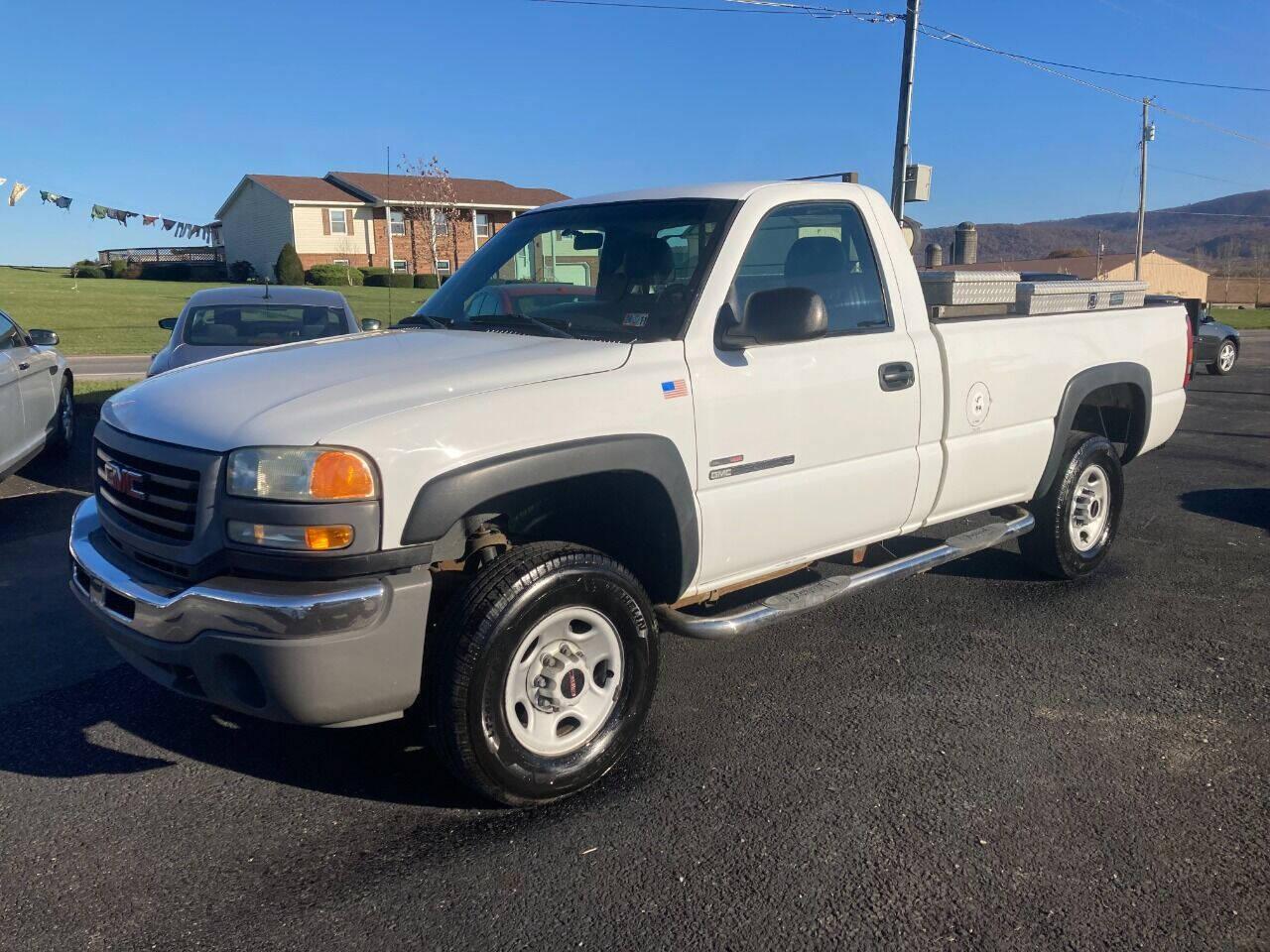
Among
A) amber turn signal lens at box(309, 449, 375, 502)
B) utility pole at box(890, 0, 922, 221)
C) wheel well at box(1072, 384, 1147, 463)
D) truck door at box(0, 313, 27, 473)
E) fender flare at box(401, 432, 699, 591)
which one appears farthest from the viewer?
utility pole at box(890, 0, 922, 221)

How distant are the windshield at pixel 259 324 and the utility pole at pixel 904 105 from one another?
11350mm

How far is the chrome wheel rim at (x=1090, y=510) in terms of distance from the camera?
19.1 feet

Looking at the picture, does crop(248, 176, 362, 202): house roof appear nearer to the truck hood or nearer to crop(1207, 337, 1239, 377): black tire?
crop(1207, 337, 1239, 377): black tire

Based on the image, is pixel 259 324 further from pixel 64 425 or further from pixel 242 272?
pixel 242 272

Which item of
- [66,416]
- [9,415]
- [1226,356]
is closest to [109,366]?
[66,416]

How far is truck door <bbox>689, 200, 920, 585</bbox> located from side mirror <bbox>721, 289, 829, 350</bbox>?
0.34 ft

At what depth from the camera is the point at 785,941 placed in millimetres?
2775

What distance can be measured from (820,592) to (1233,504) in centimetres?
516

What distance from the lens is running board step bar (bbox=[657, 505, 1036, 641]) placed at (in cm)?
392

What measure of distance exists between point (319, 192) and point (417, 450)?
5538 cm

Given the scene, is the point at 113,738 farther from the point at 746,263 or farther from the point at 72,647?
the point at 746,263

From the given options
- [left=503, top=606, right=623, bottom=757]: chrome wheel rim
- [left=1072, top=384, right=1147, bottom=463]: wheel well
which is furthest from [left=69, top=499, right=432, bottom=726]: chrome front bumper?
[left=1072, top=384, right=1147, bottom=463]: wheel well

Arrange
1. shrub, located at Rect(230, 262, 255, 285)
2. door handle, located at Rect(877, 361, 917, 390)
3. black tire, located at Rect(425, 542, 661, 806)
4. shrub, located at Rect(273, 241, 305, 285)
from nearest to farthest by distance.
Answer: black tire, located at Rect(425, 542, 661, 806) < door handle, located at Rect(877, 361, 917, 390) < shrub, located at Rect(273, 241, 305, 285) < shrub, located at Rect(230, 262, 255, 285)

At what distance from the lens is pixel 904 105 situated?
708 inches
